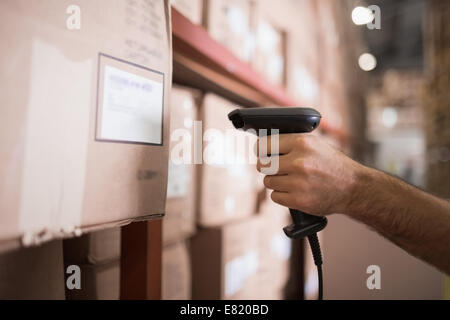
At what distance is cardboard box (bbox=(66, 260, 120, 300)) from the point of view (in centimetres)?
64

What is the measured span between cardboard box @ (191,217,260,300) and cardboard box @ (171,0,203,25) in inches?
21.0

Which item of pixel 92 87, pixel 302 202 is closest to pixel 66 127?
pixel 92 87

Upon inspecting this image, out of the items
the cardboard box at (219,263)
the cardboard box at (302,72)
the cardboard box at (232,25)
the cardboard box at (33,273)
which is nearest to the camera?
the cardboard box at (33,273)

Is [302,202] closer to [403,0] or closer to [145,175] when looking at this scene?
[145,175]

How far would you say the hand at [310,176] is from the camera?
21.0 inches

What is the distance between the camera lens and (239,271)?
3.24ft

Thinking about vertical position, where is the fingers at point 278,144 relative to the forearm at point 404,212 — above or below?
above

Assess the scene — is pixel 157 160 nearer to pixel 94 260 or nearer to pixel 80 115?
pixel 80 115

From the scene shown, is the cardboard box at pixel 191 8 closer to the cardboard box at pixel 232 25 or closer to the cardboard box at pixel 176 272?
the cardboard box at pixel 232 25

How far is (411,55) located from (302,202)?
7.86 meters

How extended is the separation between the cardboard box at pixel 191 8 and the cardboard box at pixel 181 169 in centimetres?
17

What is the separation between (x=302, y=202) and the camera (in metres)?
0.54

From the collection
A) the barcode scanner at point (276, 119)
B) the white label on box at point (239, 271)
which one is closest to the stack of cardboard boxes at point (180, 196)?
the white label on box at point (239, 271)

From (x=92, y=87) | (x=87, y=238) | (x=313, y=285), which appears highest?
(x=92, y=87)
